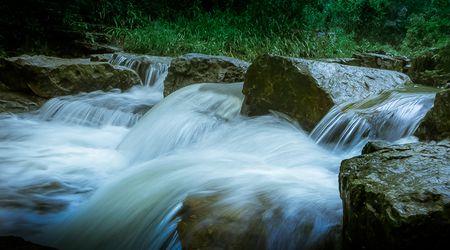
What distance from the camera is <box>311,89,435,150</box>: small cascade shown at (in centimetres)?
345

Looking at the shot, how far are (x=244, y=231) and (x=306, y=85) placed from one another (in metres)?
2.30

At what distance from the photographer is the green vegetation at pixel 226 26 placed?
395 inches

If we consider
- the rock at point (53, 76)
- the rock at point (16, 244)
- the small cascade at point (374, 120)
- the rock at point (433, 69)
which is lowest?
the rock at point (16, 244)

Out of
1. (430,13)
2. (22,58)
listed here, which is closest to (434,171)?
(22,58)

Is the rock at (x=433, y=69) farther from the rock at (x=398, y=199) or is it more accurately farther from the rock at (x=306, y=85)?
the rock at (x=398, y=199)

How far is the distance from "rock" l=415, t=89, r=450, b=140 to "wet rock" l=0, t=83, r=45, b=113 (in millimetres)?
5227

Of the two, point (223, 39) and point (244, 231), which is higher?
point (223, 39)

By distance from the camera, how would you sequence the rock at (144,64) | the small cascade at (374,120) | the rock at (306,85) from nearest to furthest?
1. the small cascade at (374,120)
2. the rock at (306,85)
3. the rock at (144,64)

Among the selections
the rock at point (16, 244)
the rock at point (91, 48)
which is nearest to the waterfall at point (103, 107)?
the rock at point (91, 48)

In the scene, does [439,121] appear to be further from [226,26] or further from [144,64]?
[226,26]

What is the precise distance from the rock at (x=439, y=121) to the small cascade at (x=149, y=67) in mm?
4928

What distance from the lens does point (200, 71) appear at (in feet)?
20.8

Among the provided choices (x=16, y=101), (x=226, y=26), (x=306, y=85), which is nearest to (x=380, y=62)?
(x=226, y=26)

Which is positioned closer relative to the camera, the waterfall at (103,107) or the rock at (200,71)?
the waterfall at (103,107)
